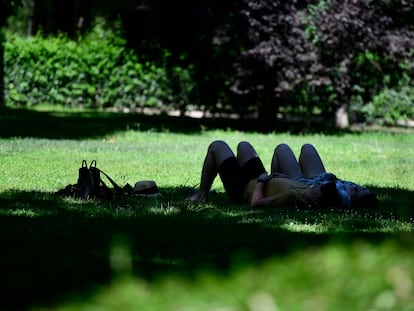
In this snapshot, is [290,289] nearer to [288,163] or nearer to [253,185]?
[253,185]

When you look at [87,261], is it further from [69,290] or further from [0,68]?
[0,68]

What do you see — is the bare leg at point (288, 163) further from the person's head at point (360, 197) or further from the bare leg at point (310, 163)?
the person's head at point (360, 197)

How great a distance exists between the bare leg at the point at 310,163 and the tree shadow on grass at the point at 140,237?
2.49 ft

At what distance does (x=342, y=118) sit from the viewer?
82.4ft

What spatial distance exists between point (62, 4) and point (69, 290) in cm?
2927

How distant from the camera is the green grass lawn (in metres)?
3.18

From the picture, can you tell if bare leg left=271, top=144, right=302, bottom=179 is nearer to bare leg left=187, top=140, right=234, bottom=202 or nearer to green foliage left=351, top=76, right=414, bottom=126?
bare leg left=187, top=140, right=234, bottom=202

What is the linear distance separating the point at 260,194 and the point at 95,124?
41.4 feet

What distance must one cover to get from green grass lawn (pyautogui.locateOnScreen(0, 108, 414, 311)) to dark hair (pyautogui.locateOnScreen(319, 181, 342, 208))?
5.9 inches

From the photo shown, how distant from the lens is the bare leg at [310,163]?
9311mm

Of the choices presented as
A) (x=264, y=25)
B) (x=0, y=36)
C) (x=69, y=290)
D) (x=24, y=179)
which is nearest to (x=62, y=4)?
(x=0, y=36)

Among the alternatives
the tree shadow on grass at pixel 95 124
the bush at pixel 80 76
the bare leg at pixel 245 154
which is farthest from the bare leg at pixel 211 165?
the bush at pixel 80 76

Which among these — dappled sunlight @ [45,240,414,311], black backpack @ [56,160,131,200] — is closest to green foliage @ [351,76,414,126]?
black backpack @ [56,160,131,200]

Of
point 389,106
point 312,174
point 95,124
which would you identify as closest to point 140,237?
point 312,174
